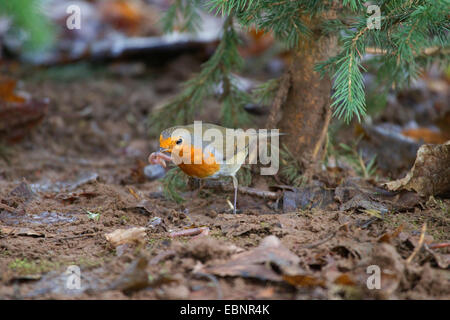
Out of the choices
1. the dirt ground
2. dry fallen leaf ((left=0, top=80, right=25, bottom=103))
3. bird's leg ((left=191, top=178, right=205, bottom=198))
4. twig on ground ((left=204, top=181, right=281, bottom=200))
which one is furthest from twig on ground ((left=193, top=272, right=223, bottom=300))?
dry fallen leaf ((left=0, top=80, right=25, bottom=103))

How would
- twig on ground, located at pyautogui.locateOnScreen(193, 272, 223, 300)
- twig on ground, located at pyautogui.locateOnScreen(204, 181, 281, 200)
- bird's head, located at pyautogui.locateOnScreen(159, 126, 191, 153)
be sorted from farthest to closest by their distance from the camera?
twig on ground, located at pyautogui.locateOnScreen(204, 181, 281, 200) < bird's head, located at pyautogui.locateOnScreen(159, 126, 191, 153) < twig on ground, located at pyautogui.locateOnScreen(193, 272, 223, 300)

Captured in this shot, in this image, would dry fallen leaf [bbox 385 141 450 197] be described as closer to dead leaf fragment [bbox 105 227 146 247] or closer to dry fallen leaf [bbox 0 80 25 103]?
dead leaf fragment [bbox 105 227 146 247]

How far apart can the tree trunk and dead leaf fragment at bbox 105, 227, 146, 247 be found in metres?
1.53

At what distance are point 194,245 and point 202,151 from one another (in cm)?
109

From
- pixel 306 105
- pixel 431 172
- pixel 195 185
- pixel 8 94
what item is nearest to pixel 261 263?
pixel 431 172

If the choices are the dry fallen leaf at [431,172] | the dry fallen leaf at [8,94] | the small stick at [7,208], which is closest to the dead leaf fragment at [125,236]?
the small stick at [7,208]

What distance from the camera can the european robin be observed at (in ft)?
10.6

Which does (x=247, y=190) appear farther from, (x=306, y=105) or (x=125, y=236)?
(x=125, y=236)

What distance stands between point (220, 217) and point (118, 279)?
107cm

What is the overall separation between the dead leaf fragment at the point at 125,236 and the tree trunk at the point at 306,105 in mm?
1530

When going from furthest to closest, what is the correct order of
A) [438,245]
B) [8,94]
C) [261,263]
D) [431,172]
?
[8,94] → [431,172] → [438,245] → [261,263]

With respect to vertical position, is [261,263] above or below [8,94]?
below

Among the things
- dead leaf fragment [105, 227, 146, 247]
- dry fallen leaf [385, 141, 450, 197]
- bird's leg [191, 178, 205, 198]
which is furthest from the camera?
bird's leg [191, 178, 205, 198]

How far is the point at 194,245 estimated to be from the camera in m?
2.31
